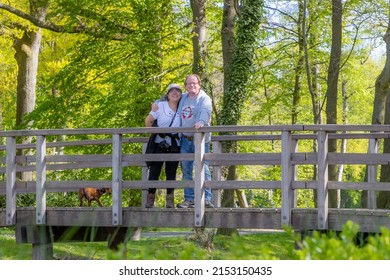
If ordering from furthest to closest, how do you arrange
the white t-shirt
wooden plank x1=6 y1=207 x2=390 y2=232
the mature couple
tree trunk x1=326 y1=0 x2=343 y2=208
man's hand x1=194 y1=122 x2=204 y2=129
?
tree trunk x1=326 y1=0 x2=343 y2=208 < the white t-shirt < the mature couple < man's hand x1=194 y1=122 x2=204 y2=129 < wooden plank x1=6 y1=207 x2=390 y2=232

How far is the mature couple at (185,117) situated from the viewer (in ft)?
36.2

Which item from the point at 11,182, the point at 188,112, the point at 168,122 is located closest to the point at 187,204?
the point at 168,122

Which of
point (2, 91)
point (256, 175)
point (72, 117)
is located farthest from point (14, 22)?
point (256, 175)

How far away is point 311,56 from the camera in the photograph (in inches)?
1162

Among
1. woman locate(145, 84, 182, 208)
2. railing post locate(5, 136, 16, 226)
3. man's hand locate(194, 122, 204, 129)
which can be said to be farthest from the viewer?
railing post locate(5, 136, 16, 226)

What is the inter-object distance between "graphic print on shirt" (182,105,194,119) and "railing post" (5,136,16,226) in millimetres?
2423

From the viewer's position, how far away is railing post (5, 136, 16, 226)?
1225cm

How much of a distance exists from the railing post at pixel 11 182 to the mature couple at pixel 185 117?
6.30 feet

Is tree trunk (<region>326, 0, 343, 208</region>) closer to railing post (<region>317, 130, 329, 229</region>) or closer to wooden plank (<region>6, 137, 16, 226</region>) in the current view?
wooden plank (<region>6, 137, 16, 226</region>)

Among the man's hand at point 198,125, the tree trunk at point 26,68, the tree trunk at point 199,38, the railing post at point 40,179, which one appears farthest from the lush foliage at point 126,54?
the man's hand at point 198,125

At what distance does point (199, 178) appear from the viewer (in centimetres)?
1109

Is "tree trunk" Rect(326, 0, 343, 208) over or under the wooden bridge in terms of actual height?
over

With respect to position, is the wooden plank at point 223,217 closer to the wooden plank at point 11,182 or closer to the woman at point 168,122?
the wooden plank at point 11,182

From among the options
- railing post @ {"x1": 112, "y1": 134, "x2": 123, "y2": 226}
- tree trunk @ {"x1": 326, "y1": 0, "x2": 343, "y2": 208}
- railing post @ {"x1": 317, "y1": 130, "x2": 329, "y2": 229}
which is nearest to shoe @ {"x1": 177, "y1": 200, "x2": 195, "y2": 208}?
railing post @ {"x1": 112, "y1": 134, "x2": 123, "y2": 226}
